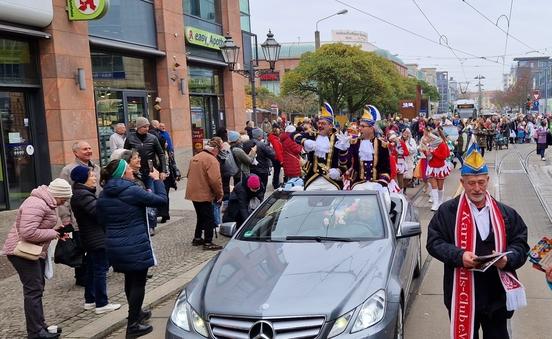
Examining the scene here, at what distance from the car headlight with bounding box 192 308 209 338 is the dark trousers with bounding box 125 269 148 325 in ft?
4.10

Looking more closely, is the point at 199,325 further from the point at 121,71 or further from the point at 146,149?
the point at 121,71

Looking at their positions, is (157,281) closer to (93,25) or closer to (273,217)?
(273,217)

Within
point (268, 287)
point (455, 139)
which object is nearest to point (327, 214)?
point (268, 287)

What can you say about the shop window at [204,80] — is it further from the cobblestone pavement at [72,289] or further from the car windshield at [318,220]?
the car windshield at [318,220]

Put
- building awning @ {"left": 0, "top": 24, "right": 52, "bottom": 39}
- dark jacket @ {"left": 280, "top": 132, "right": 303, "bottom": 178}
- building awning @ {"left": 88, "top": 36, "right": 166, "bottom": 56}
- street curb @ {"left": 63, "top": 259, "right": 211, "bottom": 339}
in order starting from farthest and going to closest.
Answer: building awning @ {"left": 88, "top": 36, "right": 166, "bottom": 56}
dark jacket @ {"left": 280, "top": 132, "right": 303, "bottom": 178}
building awning @ {"left": 0, "top": 24, "right": 52, "bottom": 39}
street curb @ {"left": 63, "top": 259, "right": 211, "bottom": 339}

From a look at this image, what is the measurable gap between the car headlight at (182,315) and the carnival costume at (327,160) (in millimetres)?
4660

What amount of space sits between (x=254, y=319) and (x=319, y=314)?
0.44 meters

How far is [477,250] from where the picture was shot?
3588mm

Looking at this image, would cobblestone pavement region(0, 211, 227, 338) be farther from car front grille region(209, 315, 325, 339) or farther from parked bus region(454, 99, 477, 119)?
parked bus region(454, 99, 477, 119)

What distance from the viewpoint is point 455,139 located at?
808 inches

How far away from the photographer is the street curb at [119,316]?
540 centimetres

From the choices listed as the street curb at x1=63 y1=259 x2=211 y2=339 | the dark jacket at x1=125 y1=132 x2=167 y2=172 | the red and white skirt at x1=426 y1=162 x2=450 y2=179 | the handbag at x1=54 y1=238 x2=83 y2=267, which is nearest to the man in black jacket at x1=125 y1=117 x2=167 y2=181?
the dark jacket at x1=125 y1=132 x2=167 y2=172

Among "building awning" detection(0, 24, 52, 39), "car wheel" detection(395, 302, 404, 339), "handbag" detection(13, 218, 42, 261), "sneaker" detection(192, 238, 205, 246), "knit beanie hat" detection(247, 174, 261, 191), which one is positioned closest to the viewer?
"car wheel" detection(395, 302, 404, 339)

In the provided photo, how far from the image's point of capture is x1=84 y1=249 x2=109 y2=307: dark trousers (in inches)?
227
